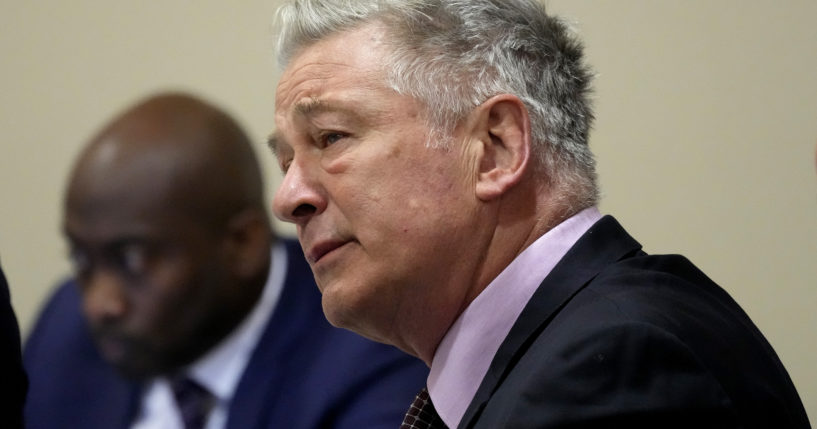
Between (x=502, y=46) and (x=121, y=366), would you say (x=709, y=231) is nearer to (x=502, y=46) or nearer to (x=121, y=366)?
(x=502, y=46)

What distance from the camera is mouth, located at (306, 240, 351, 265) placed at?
1.28m

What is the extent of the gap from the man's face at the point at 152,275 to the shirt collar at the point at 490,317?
38.7 inches

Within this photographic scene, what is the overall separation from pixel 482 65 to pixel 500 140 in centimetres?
9

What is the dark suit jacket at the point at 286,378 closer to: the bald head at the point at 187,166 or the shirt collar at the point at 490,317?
the bald head at the point at 187,166

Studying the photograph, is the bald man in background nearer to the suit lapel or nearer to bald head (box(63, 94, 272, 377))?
bald head (box(63, 94, 272, 377))

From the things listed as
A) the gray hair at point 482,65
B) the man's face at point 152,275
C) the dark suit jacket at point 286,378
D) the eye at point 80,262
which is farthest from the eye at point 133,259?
the gray hair at point 482,65

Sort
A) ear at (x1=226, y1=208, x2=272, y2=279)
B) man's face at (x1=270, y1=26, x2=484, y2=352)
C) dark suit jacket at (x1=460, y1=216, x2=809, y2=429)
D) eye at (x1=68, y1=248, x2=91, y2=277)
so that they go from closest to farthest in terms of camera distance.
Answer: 1. dark suit jacket at (x1=460, y1=216, x2=809, y2=429)
2. man's face at (x1=270, y1=26, x2=484, y2=352)
3. ear at (x1=226, y1=208, x2=272, y2=279)
4. eye at (x1=68, y1=248, x2=91, y2=277)

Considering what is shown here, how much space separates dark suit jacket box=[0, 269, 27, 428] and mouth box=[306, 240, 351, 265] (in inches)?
16.8

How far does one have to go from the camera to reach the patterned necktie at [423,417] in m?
1.27

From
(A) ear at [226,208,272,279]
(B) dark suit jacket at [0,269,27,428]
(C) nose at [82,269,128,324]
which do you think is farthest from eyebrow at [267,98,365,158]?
(C) nose at [82,269,128,324]

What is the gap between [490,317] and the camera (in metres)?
1.23

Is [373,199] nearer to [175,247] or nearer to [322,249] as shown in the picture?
[322,249]

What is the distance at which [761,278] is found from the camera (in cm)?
206

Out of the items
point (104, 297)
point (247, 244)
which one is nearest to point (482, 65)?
point (247, 244)
